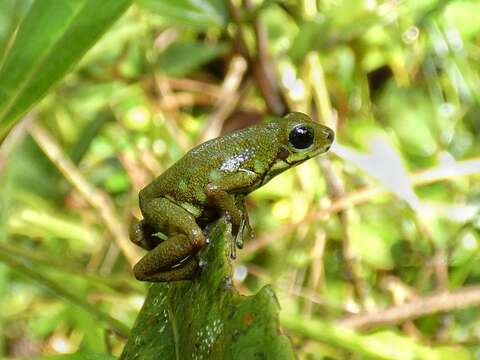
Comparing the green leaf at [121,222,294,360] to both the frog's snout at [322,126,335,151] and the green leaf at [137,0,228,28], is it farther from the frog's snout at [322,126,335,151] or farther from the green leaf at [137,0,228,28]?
the green leaf at [137,0,228,28]

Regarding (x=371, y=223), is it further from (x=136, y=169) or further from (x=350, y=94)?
(x=136, y=169)

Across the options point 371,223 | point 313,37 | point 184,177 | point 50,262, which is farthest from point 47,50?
point 371,223

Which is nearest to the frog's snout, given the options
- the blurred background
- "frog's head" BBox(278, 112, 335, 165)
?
"frog's head" BBox(278, 112, 335, 165)

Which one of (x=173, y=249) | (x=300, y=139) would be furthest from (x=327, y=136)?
(x=173, y=249)

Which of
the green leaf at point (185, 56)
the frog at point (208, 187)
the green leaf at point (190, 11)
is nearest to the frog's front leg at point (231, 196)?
the frog at point (208, 187)

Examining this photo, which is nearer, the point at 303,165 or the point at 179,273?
the point at 179,273

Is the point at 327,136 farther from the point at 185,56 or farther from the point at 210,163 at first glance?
the point at 185,56
